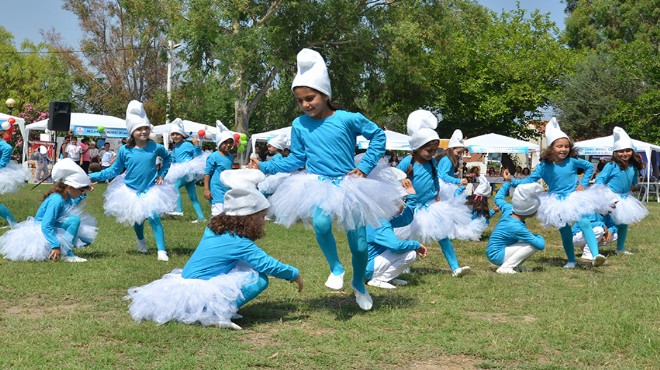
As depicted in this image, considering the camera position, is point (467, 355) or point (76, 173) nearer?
point (467, 355)

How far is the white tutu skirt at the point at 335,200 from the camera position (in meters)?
5.86

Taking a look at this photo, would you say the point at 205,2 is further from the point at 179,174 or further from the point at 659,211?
the point at 659,211

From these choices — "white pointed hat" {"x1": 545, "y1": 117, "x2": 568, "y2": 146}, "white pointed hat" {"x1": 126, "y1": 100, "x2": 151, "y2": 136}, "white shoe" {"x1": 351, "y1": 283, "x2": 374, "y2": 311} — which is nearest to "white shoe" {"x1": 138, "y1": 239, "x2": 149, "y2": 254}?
"white pointed hat" {"x1": 126, "y1": 100, "x2": 151, "y2": 136}

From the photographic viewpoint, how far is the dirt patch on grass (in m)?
6.21

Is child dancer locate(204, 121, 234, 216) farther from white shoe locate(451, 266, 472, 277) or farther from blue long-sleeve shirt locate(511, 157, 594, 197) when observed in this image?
blue long-sleeve shirt locate(511, 157, 594, 197)

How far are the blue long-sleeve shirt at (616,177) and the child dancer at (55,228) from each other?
24.5 feet

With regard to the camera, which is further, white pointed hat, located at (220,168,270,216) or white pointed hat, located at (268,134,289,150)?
white pointed hat, located at (268,134,289,150)

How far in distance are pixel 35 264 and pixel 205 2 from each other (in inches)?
847

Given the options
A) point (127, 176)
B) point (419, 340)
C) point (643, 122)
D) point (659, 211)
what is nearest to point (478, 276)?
point (419, 340)

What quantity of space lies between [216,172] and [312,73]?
618cm

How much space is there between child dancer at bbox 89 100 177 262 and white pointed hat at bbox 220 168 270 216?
A: 155 inches

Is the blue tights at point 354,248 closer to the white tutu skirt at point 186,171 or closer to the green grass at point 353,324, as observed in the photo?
the green grass at point 353,324

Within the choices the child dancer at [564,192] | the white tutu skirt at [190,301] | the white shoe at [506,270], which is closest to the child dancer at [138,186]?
the white tutu skirt at [190,301]

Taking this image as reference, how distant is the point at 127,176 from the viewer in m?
9.66
